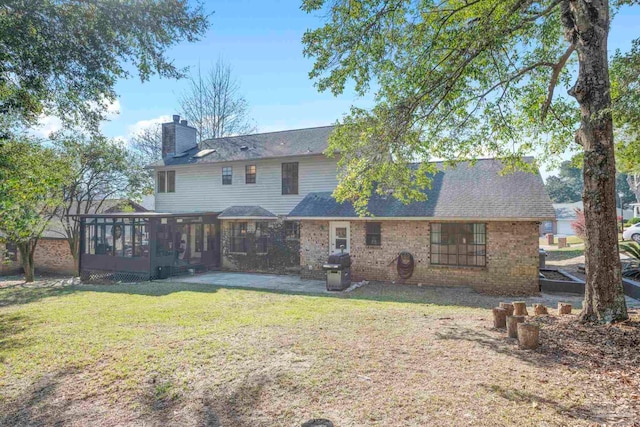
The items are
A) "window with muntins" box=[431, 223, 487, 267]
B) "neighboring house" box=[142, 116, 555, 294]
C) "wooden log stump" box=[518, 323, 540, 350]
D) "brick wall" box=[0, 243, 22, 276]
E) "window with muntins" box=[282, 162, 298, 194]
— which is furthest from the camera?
"brick wall" box=[0, 243, 22, 276]

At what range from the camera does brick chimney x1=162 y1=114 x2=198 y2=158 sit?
2002 centimetres

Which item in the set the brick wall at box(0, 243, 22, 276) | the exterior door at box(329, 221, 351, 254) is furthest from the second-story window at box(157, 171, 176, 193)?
the exterior door at box(329, 221, 351, 254)

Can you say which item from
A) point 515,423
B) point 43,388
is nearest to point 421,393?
point 515,423

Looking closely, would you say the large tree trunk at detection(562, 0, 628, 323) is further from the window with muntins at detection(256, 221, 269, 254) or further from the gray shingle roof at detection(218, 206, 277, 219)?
the window with muntins at detection(256, 221, 269, 254)

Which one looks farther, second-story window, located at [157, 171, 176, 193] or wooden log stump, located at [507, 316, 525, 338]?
second-story window, located at [157, 171, 176, 193]

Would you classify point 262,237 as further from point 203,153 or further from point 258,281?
point 203,153

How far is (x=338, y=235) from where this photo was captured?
1410 centimetres

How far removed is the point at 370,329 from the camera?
6.93 metres

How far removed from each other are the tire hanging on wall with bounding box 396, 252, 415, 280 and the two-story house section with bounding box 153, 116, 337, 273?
4.48m

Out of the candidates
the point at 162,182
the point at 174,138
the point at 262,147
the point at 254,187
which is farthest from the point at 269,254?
the point at 174,138

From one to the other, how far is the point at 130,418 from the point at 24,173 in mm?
7875

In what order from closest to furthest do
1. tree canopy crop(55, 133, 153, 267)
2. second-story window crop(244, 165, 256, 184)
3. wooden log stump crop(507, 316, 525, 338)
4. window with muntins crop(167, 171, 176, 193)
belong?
wooden log stump crop(507, 316, 525, 338) < tree canopy crop(55, 133, 153, 267) < second-story window crop(244, 165, 256, 184) < window with muntins crop(167, 171, 176, 193)

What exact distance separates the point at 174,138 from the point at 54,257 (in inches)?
344

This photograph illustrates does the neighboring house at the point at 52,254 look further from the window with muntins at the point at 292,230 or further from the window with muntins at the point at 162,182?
the window with muntins at the point at 292,230
